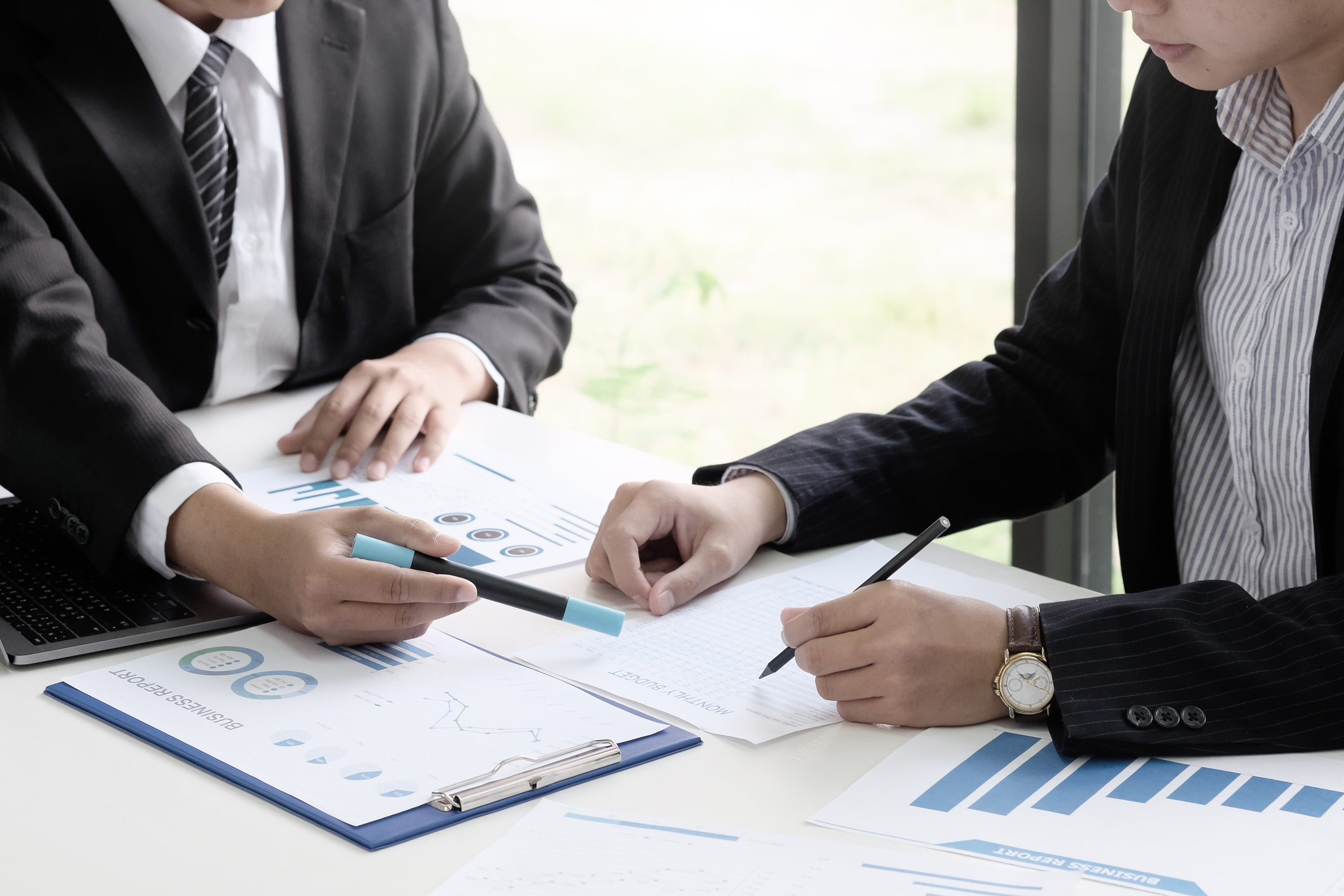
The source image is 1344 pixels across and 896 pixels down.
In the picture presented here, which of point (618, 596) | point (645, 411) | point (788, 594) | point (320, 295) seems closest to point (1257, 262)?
point (788, 594)

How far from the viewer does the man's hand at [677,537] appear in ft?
3.74

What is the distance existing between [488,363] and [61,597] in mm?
760

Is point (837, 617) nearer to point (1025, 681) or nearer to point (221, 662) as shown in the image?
point (1025, 681)

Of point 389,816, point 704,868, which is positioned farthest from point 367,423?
point 704,868

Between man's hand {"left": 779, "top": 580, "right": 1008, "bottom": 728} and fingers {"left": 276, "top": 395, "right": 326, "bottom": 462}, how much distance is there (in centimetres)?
76

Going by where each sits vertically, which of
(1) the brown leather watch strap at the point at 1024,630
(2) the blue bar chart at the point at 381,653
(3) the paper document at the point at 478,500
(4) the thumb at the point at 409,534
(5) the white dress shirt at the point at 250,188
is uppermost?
(5) the white dress shirt at the point at 250,188

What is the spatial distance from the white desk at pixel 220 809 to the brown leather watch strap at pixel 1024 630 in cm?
10

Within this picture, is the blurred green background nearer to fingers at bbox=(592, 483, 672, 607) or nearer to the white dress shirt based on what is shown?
the white dress shirt

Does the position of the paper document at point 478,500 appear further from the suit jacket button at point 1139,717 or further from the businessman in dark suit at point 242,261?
the suit jacket button at point 1139,717

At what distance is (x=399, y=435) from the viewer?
1538mm

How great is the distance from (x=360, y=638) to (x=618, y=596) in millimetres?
240

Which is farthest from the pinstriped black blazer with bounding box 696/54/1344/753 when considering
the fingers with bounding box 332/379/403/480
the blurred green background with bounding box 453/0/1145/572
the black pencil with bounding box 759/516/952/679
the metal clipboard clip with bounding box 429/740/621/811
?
the blurred green background with bounding box 453/0/1145/572

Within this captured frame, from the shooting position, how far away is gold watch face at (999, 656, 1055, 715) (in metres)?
0.92

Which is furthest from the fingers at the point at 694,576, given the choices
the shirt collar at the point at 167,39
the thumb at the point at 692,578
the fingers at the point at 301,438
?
the shirt collar at the point at 167,39
